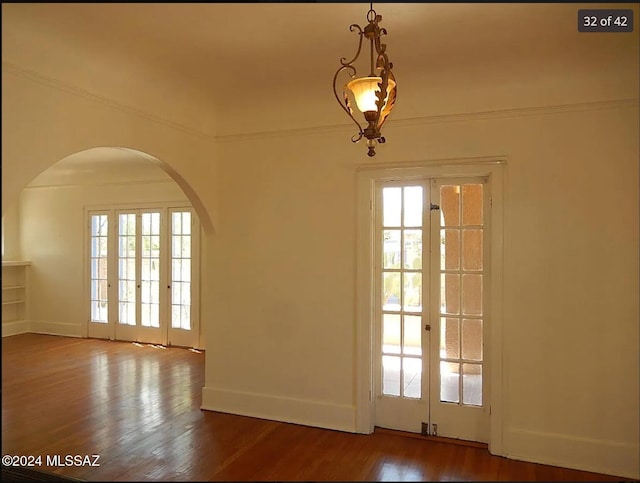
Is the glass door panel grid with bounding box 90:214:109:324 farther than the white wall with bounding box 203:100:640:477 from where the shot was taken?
Yes

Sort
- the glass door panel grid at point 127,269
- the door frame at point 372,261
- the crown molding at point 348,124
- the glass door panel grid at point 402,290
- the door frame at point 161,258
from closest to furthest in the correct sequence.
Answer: the crown molding at point 348,124 < the door frame at point 372,261 < the glass door panel grid at point 402,290 < the door frame at point 161,258 < the glass door panel grid at point 127,269

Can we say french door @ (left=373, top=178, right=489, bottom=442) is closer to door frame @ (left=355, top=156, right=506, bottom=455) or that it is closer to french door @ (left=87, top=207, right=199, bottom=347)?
door frame @ (left=355, top=156, right=506, bottom=455)

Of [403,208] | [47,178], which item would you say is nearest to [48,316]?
[47,178]

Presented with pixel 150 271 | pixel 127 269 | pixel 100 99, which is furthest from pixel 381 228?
pixel 127 269

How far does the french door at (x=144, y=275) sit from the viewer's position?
6926 millimetres

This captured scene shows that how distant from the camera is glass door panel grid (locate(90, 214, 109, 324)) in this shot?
747cm

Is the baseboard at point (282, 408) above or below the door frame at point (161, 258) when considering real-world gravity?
below

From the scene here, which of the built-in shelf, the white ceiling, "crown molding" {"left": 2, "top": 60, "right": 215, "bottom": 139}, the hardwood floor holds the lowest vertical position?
the hardwood floor

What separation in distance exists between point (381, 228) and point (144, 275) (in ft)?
15.7

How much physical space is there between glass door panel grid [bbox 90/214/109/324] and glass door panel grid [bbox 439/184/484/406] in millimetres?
5847

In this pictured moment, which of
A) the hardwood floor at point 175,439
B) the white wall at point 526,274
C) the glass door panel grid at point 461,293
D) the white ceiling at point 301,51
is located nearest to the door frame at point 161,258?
the hardwood floor at point 175,439

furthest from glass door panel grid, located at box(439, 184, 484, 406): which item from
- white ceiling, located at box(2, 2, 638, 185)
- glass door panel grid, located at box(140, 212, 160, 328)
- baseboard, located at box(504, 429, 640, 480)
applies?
glass door panel grid, located at box(140, 212, 160, 328)

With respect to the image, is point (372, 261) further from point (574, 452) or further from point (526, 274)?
point (574, 452)

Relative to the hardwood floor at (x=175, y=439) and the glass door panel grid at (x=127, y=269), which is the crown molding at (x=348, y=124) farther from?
the glass door panel grid at (x=127, y=269)
